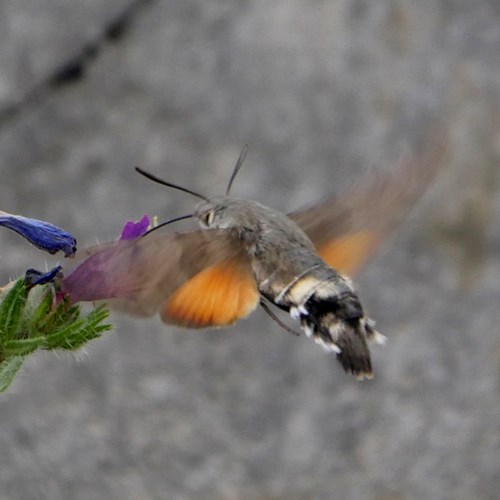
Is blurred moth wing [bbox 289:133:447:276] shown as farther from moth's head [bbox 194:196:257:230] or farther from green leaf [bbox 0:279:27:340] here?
green leaf [bbox 0:279:27:340]

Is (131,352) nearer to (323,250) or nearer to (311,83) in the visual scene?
(311,83)

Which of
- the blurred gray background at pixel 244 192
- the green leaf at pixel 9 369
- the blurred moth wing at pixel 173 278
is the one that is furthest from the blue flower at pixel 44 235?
the blurred gray background at pixel 244 192

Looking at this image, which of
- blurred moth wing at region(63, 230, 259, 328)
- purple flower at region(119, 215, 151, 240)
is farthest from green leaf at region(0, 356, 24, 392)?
purple flower at region(119, 215, 151, 240)

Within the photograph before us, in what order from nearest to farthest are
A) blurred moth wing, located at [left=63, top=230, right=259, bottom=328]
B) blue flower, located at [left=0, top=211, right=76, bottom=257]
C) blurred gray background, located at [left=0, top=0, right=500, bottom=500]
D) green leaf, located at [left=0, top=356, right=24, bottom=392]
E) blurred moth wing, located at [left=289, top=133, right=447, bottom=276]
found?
blurred moth wing, located at [left=63, top=230, right=259, bottom=328], green leaf, located at [left=0, top=356, right=24, bottom=392], blue flower, located at [left=0, top=211, right=76, bottom=257], blurred moth wing, located at [left=289, top=133, right=447, bottom=276], blurred gray background, located at [left=0, top=0, right=500, bottom=500]

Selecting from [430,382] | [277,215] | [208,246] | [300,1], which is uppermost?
[300,1]

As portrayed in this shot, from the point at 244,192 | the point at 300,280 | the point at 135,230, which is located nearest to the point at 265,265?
the point at 300,280

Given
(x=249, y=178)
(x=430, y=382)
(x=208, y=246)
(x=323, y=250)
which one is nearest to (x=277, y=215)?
(x=323, y=250)

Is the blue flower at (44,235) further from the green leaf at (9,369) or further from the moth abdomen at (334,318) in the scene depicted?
the moth abdomen at (334,318)
